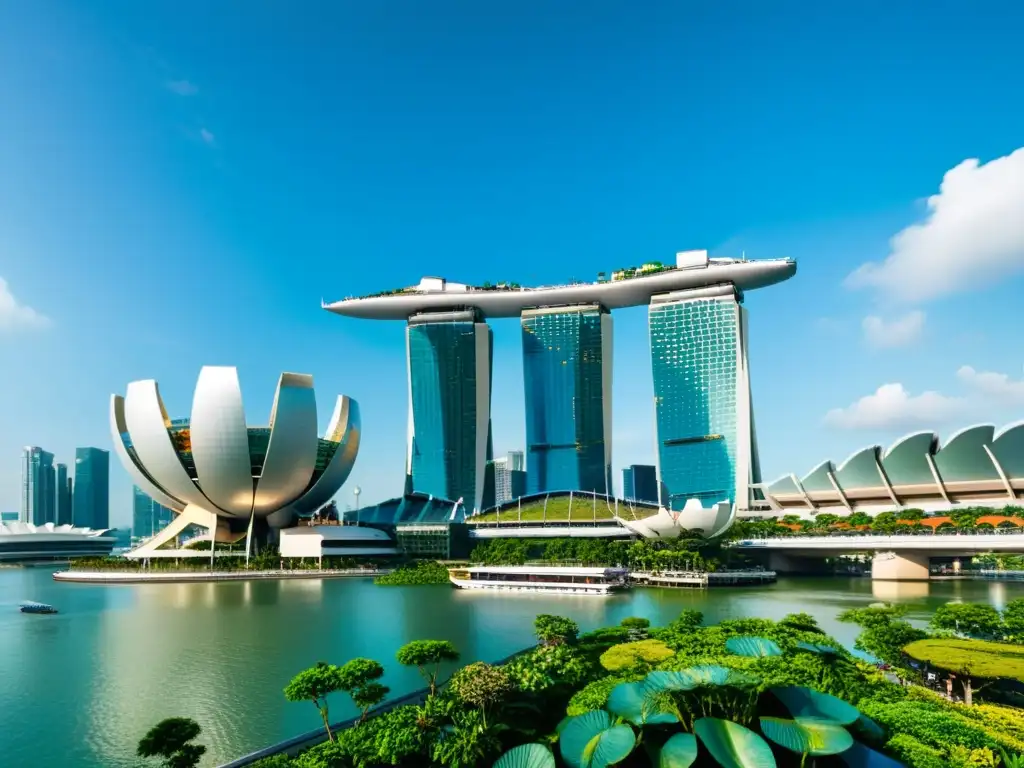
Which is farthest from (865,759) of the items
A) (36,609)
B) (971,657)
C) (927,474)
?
(927,474)

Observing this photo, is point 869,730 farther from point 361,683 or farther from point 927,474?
point 927,474

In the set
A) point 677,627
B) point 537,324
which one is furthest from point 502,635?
point 537,324

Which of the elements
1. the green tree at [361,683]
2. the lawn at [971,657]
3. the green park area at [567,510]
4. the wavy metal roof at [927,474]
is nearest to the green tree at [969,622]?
the lawn at [971,657]

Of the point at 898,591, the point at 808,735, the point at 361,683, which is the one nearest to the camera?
the point at 808,735

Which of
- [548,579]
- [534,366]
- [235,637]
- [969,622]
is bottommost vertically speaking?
[548,579]

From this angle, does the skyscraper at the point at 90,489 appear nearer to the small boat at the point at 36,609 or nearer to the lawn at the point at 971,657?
the small boat at the point at 36,609

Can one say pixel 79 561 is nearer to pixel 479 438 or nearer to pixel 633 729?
pixel 479 438
